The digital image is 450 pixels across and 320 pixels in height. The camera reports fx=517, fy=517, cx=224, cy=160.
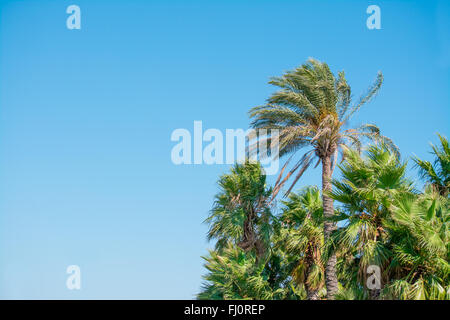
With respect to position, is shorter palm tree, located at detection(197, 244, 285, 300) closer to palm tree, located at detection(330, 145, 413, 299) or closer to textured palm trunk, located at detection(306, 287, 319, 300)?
textured palm trunk, located at detection(306, 287, 319, 300)

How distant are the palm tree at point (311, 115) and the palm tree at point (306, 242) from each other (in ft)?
3.68

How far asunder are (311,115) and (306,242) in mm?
4819

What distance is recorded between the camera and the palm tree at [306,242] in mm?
18953

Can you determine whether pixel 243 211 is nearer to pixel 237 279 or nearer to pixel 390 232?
pixel 237 279

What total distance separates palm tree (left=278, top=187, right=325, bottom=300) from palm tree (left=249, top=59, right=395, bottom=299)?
1.12m

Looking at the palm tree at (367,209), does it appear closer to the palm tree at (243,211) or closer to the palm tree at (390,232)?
the palm tree at (390,232)

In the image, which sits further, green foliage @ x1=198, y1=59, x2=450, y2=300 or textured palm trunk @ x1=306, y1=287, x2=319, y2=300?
textured palm trunk @ x1=306, y1=287, x2=319, y2=300

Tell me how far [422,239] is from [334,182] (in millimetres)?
3138

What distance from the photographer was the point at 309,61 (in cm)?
2041

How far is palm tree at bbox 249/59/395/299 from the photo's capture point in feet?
63.3

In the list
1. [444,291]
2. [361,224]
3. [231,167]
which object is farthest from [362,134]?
[444,291]

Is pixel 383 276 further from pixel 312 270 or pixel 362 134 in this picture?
pixel 362 134

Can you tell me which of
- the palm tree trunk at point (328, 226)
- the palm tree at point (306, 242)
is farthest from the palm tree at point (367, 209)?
the palm tree at point (306, 242)

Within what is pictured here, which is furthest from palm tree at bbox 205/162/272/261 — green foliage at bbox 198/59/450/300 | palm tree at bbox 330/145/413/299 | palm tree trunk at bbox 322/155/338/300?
palm tree at bbox 330/145/413/299
